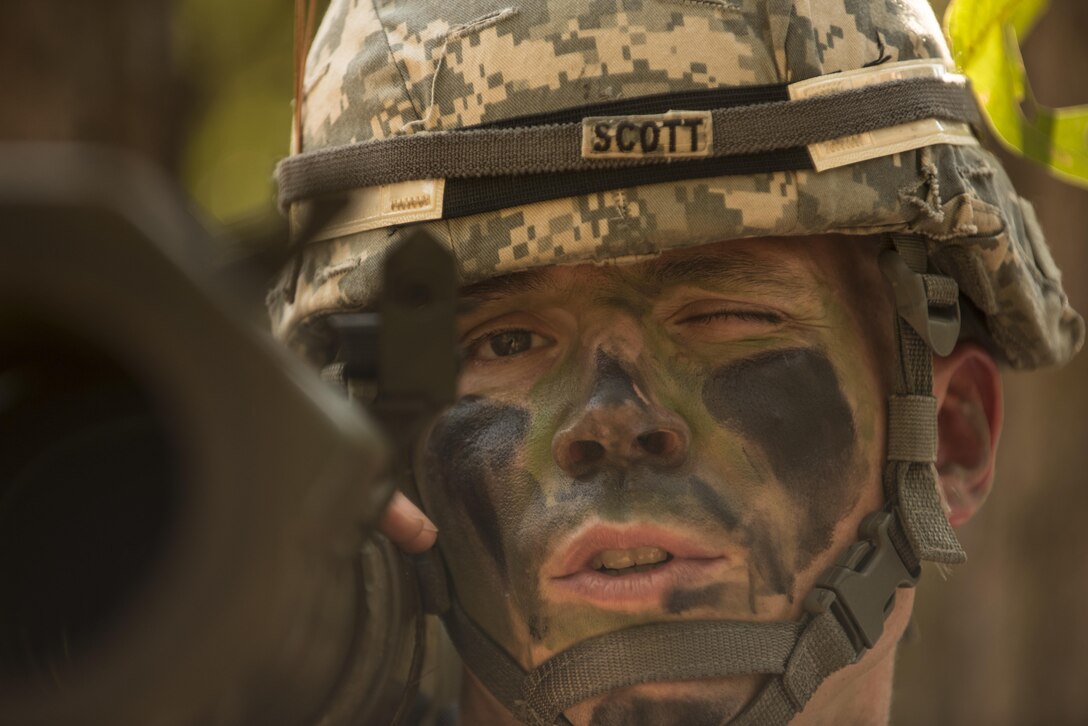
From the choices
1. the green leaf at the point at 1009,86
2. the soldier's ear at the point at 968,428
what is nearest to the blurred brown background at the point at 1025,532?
the green leaf at the point at 1009,86

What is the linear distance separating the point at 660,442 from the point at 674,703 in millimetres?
329

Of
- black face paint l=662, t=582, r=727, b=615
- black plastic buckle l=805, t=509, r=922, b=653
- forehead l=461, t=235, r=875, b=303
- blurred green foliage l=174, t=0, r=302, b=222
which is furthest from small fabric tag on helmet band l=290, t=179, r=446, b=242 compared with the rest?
blurred green foliage l=174, t=0, r=302, b=222

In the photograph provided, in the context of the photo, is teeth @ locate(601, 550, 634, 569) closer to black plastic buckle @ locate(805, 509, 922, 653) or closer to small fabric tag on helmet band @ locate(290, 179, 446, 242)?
black plastic buckle @ locate(805, 509, 922, 653)

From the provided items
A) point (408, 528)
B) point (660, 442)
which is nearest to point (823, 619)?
point (660, 442)

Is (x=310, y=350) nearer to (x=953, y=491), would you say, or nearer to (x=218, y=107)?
(x=953, y=491)

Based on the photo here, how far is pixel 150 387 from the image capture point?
941 millimetres

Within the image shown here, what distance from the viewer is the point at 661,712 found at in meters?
1.85

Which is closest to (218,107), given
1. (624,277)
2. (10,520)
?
(624,277)

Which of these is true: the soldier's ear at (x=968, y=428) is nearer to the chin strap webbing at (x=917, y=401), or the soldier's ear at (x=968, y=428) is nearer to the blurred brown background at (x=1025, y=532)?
the chin strap webbing at (x=917, y=401)

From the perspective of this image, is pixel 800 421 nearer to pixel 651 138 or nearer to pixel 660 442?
pixel 660 442

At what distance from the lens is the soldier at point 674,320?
1.87m

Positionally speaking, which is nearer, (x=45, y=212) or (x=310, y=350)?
(x=45, y=212)

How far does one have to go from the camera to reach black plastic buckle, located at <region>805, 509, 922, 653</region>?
192 centimetres

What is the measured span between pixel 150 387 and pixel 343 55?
4.39ft
